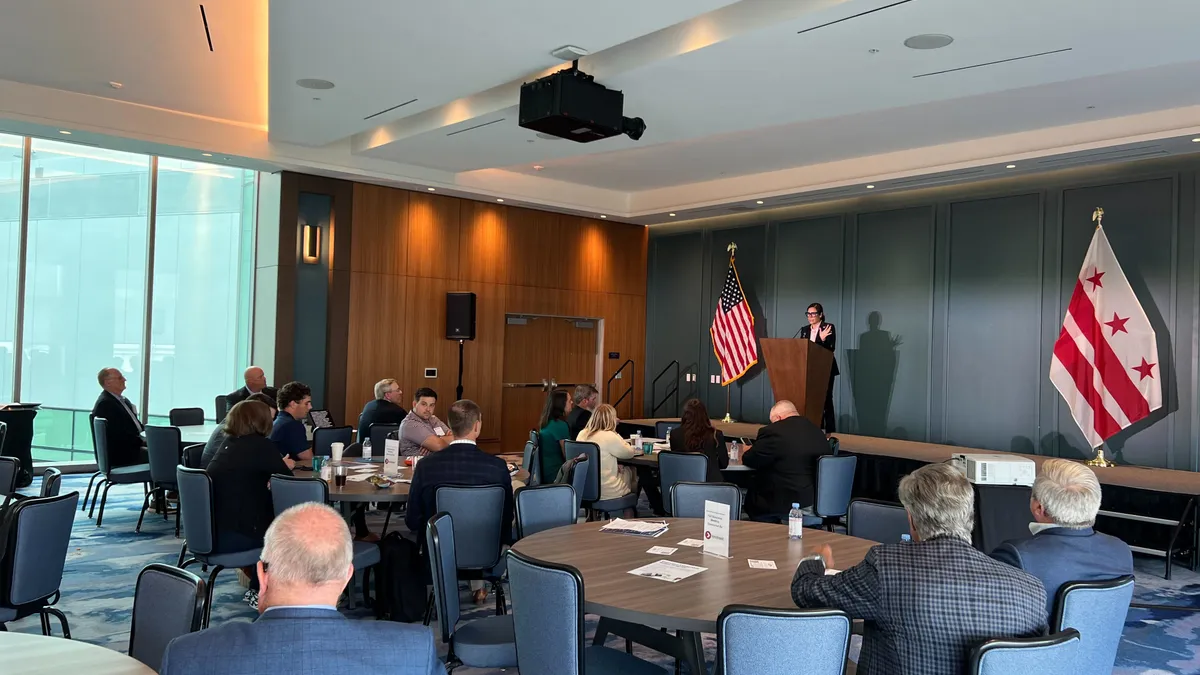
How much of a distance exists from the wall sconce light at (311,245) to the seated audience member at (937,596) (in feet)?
29.5

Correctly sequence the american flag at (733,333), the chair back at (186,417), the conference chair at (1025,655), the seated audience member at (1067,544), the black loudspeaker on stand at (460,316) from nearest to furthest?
the conference chair at (1025,655), the seated audience member at (1067,544), the chair back at (186,417), the black loudspeaker on stand at (460,316), the american flag at (733,333)

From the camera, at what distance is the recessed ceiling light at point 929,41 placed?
5496mm

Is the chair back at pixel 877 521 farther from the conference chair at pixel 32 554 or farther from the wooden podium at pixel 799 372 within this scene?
the wooden podium at pixel 799 372

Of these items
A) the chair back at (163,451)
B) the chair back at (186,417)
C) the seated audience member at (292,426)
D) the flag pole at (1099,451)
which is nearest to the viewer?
the seated audience member at (292,426)

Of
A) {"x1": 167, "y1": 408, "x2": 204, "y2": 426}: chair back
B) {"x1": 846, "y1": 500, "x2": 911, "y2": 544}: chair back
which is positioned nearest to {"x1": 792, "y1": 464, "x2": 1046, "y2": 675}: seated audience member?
{"x1": 846, "y1": 500, "x2": 911, "y2": 544}: chair back

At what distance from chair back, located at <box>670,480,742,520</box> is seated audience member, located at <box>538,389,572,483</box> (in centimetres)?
219

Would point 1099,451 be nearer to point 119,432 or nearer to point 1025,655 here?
point 1025,655

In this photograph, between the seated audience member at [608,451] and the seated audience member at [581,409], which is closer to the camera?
the seated audience member at [608,451]

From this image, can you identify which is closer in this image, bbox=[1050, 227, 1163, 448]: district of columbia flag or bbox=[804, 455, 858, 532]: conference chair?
bbox=[804, 455, 858, 532]: conference chair

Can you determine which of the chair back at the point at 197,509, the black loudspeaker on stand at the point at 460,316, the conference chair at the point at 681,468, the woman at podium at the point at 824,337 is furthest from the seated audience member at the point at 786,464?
the black loudspeaker on stand at the point at 460,316

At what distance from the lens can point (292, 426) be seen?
6.04 m

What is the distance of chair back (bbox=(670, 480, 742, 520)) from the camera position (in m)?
4.87

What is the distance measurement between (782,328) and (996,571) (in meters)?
9.97

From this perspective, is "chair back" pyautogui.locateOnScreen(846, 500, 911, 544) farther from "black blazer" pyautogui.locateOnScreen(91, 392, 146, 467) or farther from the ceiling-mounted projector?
"black blazer" pyautogui.locateOnScreen(91, 392, 146, 467)
